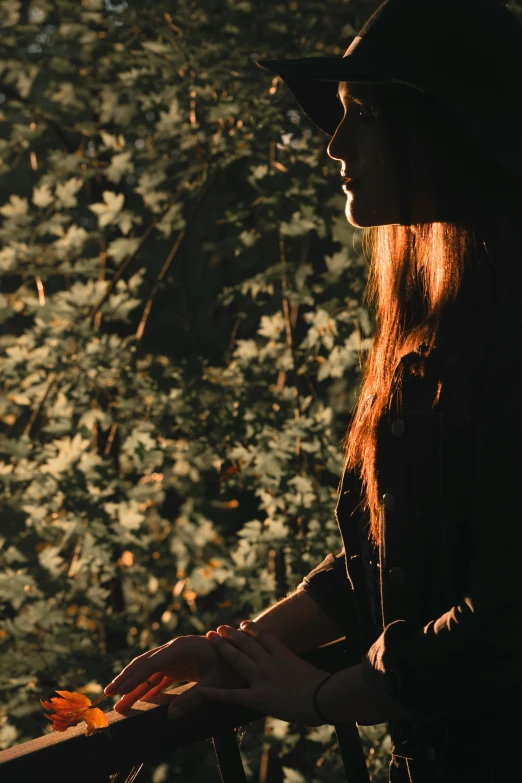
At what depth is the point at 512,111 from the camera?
1.33 metres

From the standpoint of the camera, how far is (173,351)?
150 inches

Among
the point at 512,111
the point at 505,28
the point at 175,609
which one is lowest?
the point at 175,609

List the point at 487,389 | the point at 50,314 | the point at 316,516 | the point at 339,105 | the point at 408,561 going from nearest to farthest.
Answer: the point at 487,389
the point at 408,561
the point at 339,105
the point at 316,516
the point at 50,314

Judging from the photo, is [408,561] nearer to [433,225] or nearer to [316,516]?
[433,225]

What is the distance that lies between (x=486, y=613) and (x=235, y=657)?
16.5 inches

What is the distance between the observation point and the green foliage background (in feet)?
Answer: 11.7

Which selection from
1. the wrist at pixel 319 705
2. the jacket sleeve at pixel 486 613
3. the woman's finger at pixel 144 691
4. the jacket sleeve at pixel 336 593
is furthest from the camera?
the jacket sleeve at pixel 336 593

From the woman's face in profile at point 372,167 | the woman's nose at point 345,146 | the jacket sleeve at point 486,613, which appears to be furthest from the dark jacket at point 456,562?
the woman's nose at point 345,146

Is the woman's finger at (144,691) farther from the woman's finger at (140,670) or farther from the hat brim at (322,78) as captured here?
the hat brim at (322,78)

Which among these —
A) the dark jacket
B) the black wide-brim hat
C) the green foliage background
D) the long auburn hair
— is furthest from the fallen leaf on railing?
the green foliage background

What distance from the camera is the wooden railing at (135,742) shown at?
1212mm

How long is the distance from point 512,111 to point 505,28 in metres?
0.14

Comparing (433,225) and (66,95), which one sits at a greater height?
(66,95)

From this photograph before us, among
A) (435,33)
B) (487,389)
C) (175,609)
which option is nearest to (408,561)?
(487,389)
